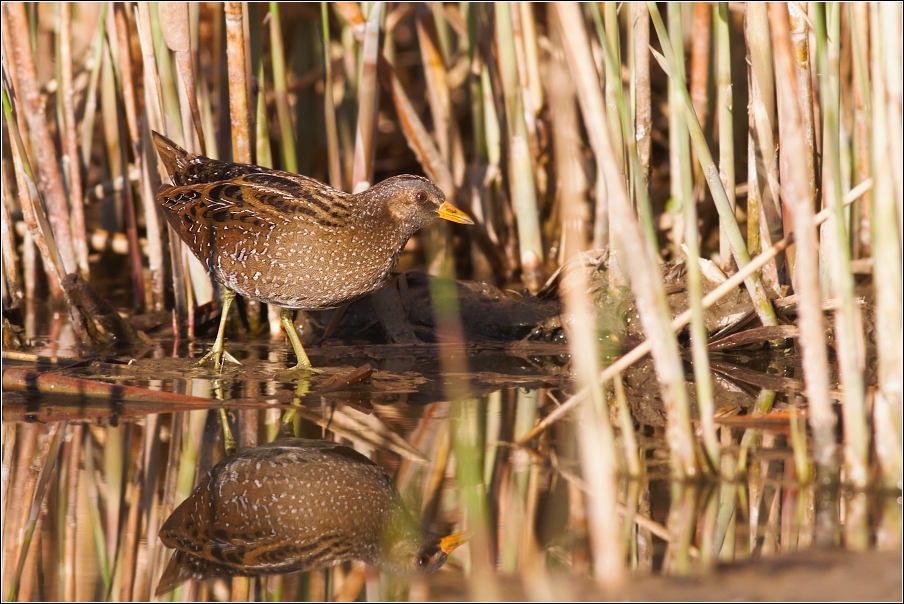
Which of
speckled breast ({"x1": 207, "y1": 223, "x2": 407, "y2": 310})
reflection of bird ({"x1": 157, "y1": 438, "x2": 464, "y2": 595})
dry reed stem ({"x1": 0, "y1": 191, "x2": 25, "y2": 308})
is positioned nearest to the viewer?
reflection of bird ({"x1": 157, "y1": 438, "x2": 464, "y2": 595})

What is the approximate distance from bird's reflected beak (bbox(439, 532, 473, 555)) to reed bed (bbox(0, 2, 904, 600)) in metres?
0.05

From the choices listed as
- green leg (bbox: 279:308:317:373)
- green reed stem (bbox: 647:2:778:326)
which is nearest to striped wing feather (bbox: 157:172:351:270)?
green leg (bbox: 279:308:317:373)

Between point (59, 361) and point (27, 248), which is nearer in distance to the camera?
point (59, 361)

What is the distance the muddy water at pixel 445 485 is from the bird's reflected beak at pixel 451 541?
0.04 m

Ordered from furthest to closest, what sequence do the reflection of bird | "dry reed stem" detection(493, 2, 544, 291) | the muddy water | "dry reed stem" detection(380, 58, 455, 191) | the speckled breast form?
"dry reed stem" detection(380, 58, 455, 191)
"dry reed stem" detection(493, 2, 544, 291)
the speckled breast
the reflection of bird
the muddy water

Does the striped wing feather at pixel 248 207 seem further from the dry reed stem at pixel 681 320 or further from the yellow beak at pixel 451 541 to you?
the yellow beak at pixel 451 541

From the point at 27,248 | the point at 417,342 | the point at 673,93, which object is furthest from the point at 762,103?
the point at 27,248

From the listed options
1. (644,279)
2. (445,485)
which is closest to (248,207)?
(445,485)

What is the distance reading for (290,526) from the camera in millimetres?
3279

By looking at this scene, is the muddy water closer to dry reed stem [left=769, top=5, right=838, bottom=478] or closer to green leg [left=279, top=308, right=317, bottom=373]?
green leg [left=279, top=308, right=317, bottom=373]

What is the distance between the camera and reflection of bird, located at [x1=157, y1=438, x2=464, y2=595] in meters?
3.01

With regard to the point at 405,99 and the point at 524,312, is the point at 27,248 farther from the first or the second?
the point at 524,312

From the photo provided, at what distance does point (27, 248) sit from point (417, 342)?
255 cm

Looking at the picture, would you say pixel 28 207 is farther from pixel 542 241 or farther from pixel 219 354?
pixel 542 241
